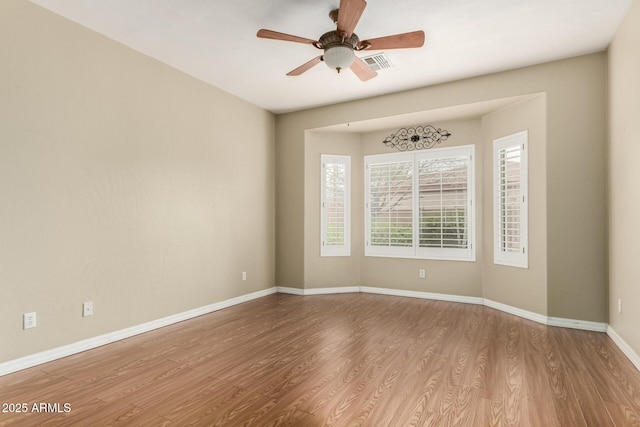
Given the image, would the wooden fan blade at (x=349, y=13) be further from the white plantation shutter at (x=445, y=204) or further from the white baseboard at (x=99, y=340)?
the white baseboard at (x=99, y=340)

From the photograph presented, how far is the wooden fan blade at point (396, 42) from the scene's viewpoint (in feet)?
8.87

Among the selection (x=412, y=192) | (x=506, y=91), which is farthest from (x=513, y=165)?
(x=412, y=192)

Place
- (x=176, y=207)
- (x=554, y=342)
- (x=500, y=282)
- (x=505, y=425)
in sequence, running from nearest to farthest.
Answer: (x=505, y=425) < (x=554, y=342) < (x=176, y=207) < (x=500, y=282)

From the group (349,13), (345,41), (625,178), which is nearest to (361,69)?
(345,41)

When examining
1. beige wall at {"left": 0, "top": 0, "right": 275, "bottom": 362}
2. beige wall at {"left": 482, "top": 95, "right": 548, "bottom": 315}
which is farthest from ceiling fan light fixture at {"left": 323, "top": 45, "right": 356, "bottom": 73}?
beige wall at {"left": 482, "top": 95, "right": 548, "bottom": 315}

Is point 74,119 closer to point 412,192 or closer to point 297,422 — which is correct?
point 297,422

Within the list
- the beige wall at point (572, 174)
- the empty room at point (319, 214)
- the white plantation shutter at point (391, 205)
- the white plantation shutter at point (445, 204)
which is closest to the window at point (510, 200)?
the empty room at point (319, 214)

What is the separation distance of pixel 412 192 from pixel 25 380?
4.82 meters

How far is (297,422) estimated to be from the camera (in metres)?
2.01

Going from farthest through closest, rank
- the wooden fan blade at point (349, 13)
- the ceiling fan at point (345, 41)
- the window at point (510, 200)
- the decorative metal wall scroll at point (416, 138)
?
the decorative metal wall scroll at point (416, 138) < the window at point (510, 200) < the ceiling fan at point (345, 41) < the wooden fan blade at point (349, 13)

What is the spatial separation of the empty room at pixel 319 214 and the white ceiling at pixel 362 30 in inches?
1.1

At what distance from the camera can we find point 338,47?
2863mm

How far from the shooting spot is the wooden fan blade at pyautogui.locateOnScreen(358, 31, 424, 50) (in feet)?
8.87

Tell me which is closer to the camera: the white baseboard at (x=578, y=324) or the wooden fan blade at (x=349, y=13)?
the wooden fan blade at (x=349, y=13)
